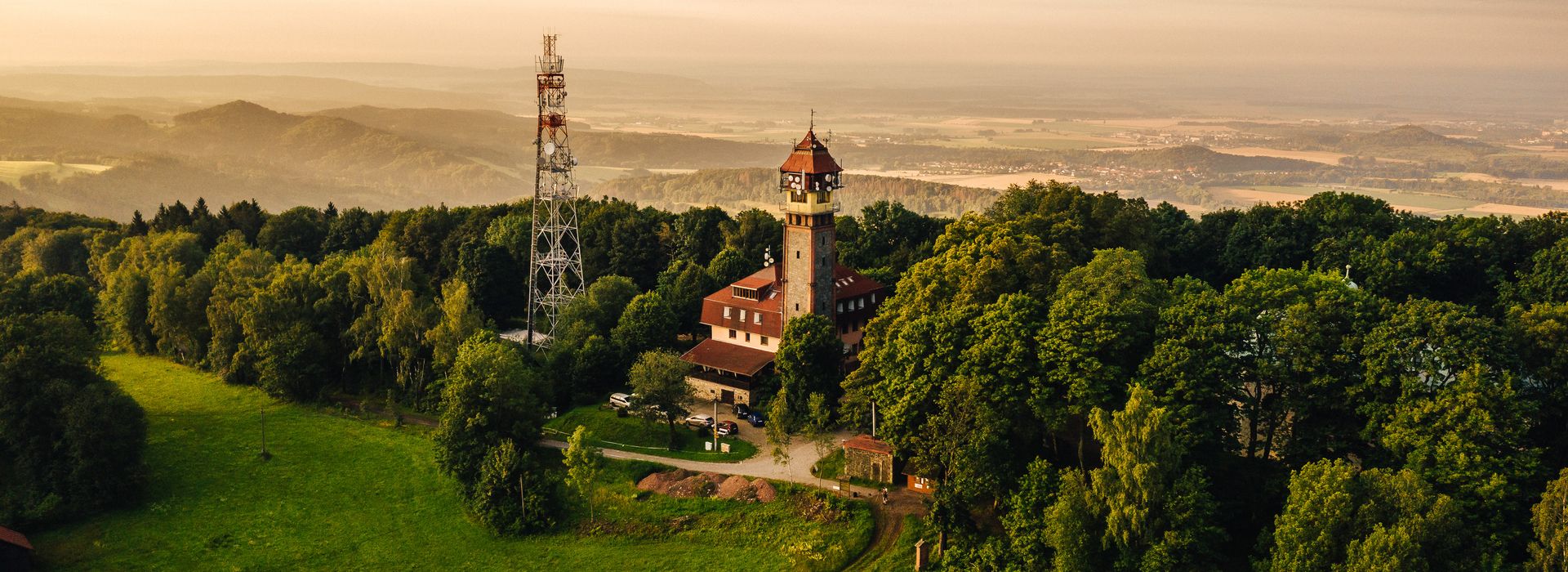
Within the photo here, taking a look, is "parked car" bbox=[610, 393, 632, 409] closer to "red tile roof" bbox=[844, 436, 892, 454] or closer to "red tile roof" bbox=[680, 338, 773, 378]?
"red tile roof" bbox=[680, 338, 773, 378]

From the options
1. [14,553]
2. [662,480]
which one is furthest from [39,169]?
[662,480]

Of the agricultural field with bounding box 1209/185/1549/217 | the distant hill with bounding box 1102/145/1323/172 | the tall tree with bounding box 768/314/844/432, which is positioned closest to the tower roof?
the tall tree with bounding box 768/314/844/432

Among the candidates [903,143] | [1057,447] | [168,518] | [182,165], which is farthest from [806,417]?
[182,165]

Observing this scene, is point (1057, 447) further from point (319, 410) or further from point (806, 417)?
point (319, 410)

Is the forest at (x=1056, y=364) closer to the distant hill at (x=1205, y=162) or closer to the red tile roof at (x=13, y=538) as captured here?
the red tile roof at (x=13, y=538)

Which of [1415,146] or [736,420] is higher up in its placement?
[1415,146]

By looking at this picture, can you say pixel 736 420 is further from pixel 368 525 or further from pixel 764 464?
pixel 368 525
